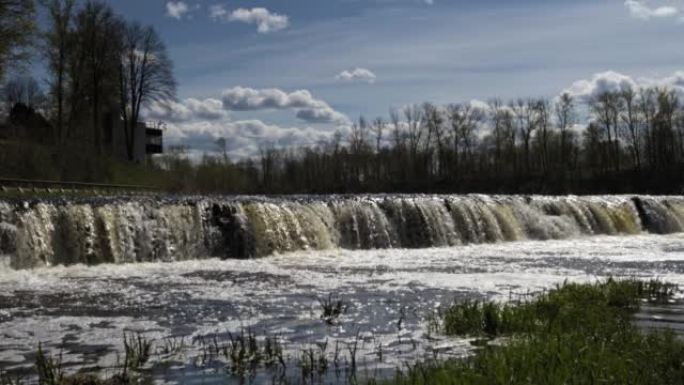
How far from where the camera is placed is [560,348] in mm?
6672

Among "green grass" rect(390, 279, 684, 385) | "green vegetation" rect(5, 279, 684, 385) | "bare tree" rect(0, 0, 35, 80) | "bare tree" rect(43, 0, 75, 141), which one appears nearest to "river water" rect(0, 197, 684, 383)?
"green vegetation" rect(5, 279, 684, 385)

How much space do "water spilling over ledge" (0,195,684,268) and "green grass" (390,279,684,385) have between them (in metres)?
12.4

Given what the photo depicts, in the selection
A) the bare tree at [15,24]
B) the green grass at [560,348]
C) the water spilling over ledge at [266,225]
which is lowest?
the green grass at [560,348]

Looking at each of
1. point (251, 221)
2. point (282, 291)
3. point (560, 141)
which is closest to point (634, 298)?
point (282, 291)

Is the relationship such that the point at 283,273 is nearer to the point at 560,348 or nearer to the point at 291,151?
the point at 560,348

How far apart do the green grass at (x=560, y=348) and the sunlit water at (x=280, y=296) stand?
740 mm

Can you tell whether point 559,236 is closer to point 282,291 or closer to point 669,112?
point 282,291

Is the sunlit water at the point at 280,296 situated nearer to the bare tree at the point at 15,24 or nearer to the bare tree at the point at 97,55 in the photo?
the bare tree at the point at 15,24

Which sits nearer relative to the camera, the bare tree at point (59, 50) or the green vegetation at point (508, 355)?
the green vegetation at point (508, 355)

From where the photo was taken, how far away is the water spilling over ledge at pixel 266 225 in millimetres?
19250

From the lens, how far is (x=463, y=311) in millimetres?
9461

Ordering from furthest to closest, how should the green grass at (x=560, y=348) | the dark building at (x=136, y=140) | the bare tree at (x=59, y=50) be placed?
1. the dark building at (x=136, y=140)
2. the bare tree at (x=59, y=50)
3. the green grass at (x=560, y=348)

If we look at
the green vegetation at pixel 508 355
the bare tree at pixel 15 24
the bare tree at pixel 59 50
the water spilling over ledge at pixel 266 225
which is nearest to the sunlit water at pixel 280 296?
the green vegetation at pixel 508 355

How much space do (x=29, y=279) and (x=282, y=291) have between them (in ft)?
19.5
